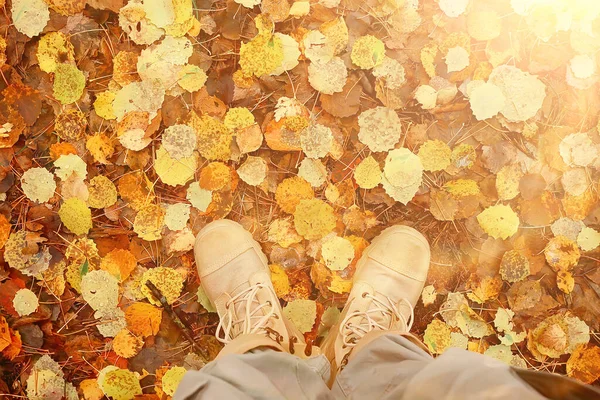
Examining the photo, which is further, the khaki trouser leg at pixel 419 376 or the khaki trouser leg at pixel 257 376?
the khaki trouser leg at pixel 257 376

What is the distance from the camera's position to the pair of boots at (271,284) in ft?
4.33

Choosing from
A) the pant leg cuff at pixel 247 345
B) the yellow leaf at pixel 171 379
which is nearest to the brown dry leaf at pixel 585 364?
the pant leg cuff at pixel 247 345

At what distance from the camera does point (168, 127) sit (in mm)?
1364

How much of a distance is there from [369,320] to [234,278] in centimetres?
39

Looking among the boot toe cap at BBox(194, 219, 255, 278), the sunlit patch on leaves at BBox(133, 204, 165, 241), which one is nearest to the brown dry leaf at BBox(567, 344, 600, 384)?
the boot toe cap at BBox(194, 219, 255, 278)

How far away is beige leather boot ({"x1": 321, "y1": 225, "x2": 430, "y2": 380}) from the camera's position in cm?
133

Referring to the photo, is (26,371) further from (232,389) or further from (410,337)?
(410,337)

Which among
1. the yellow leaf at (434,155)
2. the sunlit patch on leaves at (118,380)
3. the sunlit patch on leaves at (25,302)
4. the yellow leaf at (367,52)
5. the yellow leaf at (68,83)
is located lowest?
the sunlit patch on leaves at (118,380)

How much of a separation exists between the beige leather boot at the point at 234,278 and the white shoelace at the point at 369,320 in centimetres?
13

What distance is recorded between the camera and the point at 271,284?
53.3 inches

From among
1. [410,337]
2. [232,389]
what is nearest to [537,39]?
[410,337]

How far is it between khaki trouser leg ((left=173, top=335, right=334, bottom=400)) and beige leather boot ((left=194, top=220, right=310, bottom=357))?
21cm

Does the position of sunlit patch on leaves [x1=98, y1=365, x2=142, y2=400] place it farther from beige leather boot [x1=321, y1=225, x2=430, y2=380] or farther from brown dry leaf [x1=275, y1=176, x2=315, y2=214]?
brown dry leaf [x1=275, y1=176, x2=315, y2=214]

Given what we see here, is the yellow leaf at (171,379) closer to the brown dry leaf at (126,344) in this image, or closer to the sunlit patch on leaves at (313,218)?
the brown dry leaf at (126,344)
